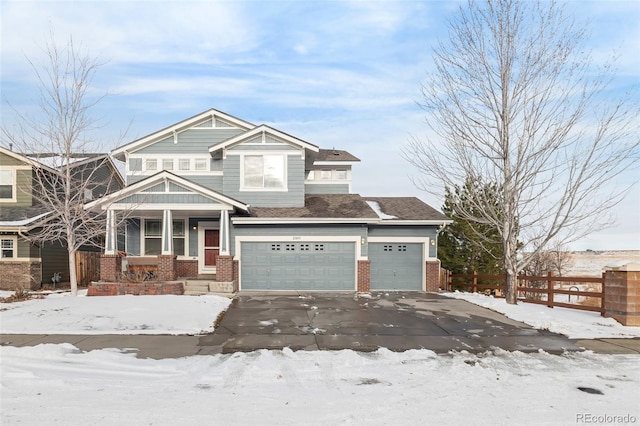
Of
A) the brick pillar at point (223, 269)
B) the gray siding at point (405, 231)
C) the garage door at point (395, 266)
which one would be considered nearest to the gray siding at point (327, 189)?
the gray siding at point (405, 231)

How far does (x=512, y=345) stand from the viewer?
8.61 meters

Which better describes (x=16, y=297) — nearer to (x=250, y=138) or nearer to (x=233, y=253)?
(x=233, y=253)

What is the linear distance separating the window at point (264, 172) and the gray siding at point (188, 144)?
2871mm

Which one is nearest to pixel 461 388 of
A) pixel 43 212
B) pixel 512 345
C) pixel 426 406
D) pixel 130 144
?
pixel 426 406

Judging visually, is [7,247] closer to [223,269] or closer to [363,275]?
[223,269]

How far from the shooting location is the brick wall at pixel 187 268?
18953 mm

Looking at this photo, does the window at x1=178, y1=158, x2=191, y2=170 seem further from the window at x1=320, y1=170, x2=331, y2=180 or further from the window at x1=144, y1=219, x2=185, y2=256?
the window at x1=320, y1=170, x2=331, y2=180

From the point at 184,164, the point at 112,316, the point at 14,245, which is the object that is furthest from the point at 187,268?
the point at 112,316

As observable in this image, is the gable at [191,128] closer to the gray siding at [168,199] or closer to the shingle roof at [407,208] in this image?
the gray siding at [168,199]

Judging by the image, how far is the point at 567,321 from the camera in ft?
36.0

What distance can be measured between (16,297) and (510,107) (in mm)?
18090

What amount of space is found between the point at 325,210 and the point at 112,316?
10.5m

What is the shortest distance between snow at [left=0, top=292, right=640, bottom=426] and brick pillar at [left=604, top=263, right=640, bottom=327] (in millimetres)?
3783

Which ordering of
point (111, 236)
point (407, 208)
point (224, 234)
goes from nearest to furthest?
point (111, 236) → point (224, 234) → point (407, 208)
